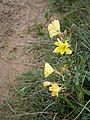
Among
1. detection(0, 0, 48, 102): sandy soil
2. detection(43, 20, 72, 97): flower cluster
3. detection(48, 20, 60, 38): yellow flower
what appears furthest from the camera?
detection(0, 0, 48, 102): sandy soil

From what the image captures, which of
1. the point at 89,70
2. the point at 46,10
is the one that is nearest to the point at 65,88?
the point at 89,70

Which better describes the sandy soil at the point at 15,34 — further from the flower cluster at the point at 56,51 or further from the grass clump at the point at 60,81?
the flower cluster at the point at 56,51

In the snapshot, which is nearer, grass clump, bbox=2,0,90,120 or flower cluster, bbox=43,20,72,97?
flower cluster, bbox=43,20,72,97

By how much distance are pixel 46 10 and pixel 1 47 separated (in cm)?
67

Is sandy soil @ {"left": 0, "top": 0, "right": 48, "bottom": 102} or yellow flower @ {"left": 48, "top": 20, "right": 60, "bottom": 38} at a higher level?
yellow flower @ {"left": 48, "top": 20, "right": 60, "bottom": 38}

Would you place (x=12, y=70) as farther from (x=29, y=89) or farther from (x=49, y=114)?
(x=49, y=114)

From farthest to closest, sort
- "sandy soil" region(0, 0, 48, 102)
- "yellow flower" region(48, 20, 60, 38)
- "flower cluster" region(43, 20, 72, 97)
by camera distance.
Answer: "sandy soil" region(0, 0, 48, 102) → "yellow flower" region(48, 20, 60, 38) → "flower cluster" region(43, 20, 72, 97)

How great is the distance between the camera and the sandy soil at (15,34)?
298 cm

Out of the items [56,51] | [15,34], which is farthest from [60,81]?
[15,34]

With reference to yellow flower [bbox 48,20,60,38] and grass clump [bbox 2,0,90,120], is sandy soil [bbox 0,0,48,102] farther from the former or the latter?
yellow flower [bbox 48,20,60,38]

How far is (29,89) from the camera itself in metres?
2.73

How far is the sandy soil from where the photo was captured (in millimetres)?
2980

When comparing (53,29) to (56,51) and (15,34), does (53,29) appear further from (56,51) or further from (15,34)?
(15,34)

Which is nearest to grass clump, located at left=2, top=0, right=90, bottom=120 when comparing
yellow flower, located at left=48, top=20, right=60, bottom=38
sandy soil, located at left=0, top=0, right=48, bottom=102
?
yellow flower, located at left=48, top=20, right=60, bottom=38
